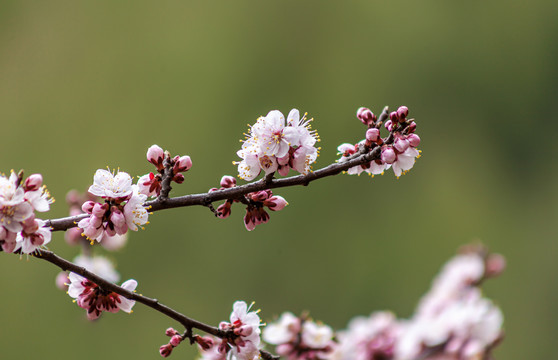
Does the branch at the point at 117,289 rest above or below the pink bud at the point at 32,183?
below

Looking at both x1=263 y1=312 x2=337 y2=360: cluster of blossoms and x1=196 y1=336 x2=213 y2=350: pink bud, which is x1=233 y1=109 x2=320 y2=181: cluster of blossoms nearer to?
x1=196 y1=336 x2=213 y2=350: pink bud

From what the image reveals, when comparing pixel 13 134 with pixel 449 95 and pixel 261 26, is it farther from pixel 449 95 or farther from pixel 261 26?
pixel 449 95

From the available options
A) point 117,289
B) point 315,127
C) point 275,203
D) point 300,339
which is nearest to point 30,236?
point 117,289

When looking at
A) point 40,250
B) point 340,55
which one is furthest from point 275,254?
point 40,250

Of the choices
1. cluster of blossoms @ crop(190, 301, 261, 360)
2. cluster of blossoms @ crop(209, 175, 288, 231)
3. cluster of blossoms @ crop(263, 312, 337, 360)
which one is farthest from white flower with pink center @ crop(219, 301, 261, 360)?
cluster of blossoms @ crop(263, 312, 337, 360)

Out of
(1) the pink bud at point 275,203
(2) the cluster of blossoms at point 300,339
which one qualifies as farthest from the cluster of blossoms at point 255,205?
(2) the cluster of blossoms at point 300,339

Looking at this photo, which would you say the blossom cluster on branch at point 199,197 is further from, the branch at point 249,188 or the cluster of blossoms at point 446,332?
the cluster of blossoms at point 446,332
